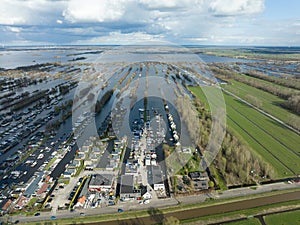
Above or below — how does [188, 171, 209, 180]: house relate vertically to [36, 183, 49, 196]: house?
above

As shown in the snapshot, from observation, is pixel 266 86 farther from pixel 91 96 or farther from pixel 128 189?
pixel 128 189

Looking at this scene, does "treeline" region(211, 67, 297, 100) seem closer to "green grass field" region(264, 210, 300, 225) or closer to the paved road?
the paved road

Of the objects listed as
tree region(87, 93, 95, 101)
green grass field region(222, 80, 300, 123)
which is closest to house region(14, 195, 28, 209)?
tree region(87, 93, 95, 101)

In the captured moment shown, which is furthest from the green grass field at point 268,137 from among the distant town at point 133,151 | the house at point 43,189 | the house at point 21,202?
the house at point 21,202

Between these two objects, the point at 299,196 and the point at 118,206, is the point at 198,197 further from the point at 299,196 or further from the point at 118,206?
the point at 299,196

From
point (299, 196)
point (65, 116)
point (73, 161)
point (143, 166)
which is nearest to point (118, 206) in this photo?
point (143, 166)

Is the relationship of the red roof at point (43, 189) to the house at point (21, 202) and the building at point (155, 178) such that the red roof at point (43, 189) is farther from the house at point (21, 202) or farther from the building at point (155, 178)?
the building at point (155, 178)

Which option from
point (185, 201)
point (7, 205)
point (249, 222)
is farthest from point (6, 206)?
point (249, 222)
